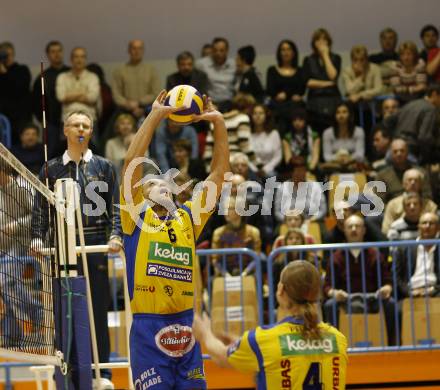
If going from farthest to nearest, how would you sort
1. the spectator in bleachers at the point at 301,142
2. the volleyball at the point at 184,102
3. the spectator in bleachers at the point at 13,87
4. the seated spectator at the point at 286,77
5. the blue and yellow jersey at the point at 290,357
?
the spectator in bleachers at the point at 13,87, the seated spectator at the point at 286,77, the spectator in bleachers at the point at 301,142, the volleyball at the point at 184,102, the blue and yellow jersey at the point at 290,357

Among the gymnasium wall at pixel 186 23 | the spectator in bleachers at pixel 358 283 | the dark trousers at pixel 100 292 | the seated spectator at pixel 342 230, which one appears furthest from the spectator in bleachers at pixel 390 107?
the dark trousers at pixel 100 292

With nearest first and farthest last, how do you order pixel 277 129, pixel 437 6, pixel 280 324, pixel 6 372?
pixel 280 324 → pixel 6 372 → pixel 277 129 → pixel 437 6

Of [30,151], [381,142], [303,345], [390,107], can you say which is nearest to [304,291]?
[303,345]

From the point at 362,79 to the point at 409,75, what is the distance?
681 mm

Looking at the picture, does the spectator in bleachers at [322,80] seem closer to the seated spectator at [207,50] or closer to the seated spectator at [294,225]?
the seated spectator at [207,50]

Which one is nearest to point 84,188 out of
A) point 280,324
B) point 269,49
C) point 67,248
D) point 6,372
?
point 67,248

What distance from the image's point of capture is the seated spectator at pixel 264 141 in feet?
46.7

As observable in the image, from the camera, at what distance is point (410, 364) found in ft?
33.6

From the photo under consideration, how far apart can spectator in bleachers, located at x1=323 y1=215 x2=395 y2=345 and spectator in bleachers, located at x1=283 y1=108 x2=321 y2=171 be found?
388 cm

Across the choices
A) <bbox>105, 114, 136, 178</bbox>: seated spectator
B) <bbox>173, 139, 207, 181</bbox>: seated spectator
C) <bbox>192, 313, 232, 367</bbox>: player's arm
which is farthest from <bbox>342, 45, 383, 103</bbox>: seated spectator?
<bbox>192, 313, 232, 367</bbox>: player's arm

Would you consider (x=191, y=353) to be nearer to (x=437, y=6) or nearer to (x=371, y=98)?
(x=371, y=98)

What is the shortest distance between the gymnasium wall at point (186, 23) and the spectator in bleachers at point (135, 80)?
3.49 feet

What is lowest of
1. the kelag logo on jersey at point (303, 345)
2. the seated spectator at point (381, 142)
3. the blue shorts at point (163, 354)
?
the blue shorts at point (163, 354)

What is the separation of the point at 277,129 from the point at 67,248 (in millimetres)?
7573
